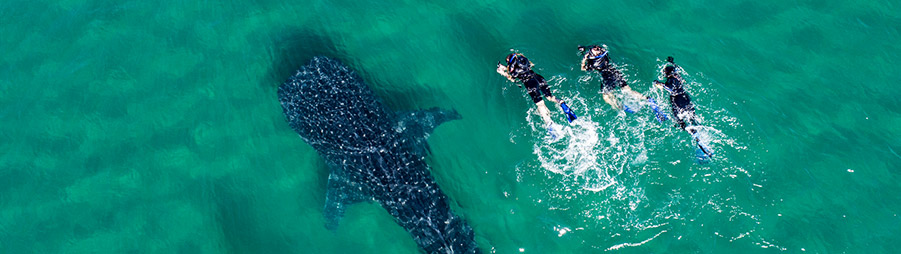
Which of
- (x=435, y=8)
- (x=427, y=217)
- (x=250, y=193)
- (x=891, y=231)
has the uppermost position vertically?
(x=435, y=8)

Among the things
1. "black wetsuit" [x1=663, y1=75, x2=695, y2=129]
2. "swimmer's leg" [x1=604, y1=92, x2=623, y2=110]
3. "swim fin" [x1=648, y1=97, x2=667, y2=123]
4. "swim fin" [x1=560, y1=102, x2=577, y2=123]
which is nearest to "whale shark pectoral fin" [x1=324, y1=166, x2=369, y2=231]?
"swim fin" [x1=560, y1=102, x2=577, y2=123]

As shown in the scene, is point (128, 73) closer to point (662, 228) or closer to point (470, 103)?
point (470, 103)

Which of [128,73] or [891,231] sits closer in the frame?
[891,231]

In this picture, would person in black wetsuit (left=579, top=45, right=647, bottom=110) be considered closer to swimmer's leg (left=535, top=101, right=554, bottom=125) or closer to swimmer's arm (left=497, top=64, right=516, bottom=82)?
swimmer's leg (left=535, top=101, right=554, bottom=125)

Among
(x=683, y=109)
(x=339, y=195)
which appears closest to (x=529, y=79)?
(x=683, y=109)

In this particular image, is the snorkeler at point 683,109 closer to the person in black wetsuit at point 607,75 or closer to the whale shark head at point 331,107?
the person in black wetsuit at point 607,75

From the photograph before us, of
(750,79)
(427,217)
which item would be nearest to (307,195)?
(427,217)
